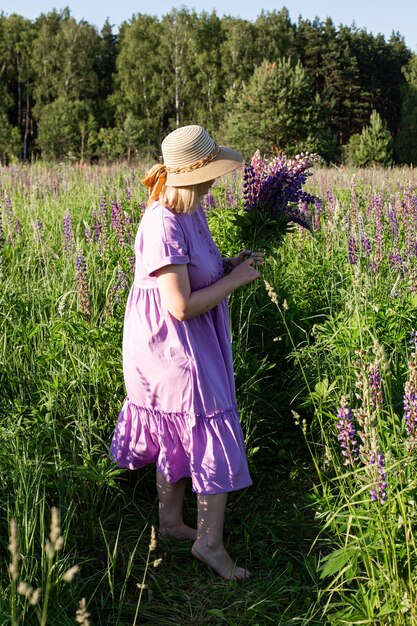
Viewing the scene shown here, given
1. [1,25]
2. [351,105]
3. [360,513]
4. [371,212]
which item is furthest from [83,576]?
[351,105]

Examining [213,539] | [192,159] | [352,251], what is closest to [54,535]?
[213,539]

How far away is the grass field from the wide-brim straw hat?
50 cm

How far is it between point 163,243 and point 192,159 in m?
0.33

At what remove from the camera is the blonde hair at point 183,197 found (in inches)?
91.0

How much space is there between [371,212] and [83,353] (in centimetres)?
299

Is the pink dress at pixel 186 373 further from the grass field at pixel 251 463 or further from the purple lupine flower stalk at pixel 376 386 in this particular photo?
the purple lupine flower stalk at pixel 376 386

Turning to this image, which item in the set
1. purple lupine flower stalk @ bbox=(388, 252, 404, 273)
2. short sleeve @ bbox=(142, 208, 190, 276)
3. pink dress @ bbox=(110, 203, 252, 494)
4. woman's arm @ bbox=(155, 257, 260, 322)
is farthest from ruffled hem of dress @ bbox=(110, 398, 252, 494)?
purple lupine flower stalk @ bbox=(388, 252, 404, 273)

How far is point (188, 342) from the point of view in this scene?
2373 millimetres

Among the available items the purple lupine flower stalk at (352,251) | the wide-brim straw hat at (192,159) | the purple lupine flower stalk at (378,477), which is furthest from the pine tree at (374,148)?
the purple lupine flower stalk at (378,477)

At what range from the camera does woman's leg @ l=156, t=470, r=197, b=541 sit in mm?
2594

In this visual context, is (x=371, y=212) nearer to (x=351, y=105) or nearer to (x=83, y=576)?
(x=83, y=576)

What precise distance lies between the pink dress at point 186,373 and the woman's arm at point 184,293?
0.08 meters

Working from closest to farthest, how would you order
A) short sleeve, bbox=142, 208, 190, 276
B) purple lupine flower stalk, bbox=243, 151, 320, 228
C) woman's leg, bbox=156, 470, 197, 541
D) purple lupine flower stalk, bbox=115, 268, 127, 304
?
short sleeve, bbox=142, 208, 190, 276 → woman's leg, bbox=156, 470, 197, 541 → purple lupine flower stalk, bbox=243, 151, 320, 228 → purple lupine flower stalk, bbox=115, 268, 127, 304

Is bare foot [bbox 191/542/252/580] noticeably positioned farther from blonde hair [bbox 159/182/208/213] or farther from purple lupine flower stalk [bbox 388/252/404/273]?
purple lupine flower stalk [bbox 388/252/404/273]
